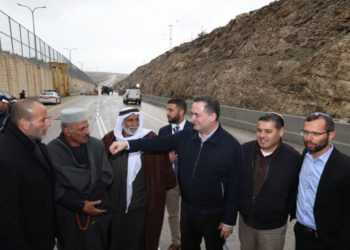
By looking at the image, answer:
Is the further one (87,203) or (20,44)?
(20,44)

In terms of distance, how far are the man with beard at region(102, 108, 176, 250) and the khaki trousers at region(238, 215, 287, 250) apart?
1.01 meters

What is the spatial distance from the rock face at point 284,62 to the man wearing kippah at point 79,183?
15308 millimetres

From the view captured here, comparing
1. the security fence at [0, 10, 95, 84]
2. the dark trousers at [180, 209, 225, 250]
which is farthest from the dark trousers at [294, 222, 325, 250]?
the security fence at [0, 10, 95, 84]

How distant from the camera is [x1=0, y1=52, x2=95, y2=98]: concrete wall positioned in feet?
94.9

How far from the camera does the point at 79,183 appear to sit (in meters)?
2.88

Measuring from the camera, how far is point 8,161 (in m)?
2.23

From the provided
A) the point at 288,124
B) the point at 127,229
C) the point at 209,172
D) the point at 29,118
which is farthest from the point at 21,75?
the point at 209,172

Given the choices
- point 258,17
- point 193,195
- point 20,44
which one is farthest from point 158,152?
point 20,44

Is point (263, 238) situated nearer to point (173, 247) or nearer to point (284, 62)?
Answer: point (173, 247)

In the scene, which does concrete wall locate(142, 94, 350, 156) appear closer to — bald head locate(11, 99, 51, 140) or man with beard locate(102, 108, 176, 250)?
man with beard locate(102, 108, 176, 250)

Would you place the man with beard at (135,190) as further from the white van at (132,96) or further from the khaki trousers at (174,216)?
the white van at (132,96)

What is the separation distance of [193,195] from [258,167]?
724 mm

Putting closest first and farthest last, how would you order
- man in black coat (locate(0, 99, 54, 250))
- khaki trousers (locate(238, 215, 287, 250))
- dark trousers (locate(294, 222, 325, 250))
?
man in black coat (locate(0, 99, 54, 250)) → dark trousers (locate(294, 222, 325, 250)) → khaki trousers (locate(238, 215, 287, 250))

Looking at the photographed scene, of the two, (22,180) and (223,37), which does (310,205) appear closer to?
(22,180)
